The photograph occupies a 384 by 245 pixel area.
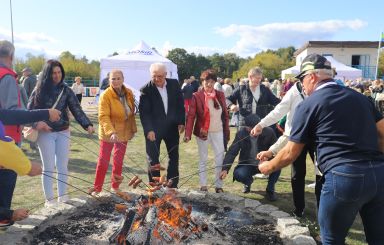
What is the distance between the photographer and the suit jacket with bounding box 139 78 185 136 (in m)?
5.06

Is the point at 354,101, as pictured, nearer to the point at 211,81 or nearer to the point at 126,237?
the point at 126,237

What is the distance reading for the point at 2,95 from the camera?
3.74 metres

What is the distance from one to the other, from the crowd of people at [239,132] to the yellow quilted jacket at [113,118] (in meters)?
0.01

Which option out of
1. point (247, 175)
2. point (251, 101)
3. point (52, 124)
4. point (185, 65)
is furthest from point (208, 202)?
point (185, 65)

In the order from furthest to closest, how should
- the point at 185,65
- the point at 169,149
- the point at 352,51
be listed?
1. the point at 185,65
2. the point at 352,51
3. the point at 169,149

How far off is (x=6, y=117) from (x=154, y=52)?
43.6 feet

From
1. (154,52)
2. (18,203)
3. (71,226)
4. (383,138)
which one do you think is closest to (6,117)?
(71,226)

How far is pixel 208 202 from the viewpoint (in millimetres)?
4898

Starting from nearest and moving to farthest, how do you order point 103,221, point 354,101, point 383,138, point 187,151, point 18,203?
point 354,101 → point 383,138 → point 103,221 → point 18,203 → point 187,151

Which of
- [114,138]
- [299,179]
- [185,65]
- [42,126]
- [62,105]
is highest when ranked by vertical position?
[185,65]

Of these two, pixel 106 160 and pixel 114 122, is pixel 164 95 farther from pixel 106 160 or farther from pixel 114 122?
pixel 106 160

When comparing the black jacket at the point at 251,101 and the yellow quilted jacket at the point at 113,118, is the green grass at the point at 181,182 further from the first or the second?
the black jacket at the point at 251,101

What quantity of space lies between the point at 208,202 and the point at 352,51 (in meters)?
39.6

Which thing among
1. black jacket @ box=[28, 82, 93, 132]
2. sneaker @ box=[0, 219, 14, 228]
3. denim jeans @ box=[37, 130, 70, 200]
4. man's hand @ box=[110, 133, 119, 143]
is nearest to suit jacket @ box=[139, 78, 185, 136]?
man's hand @ box=[110, 133, 119, 143]
